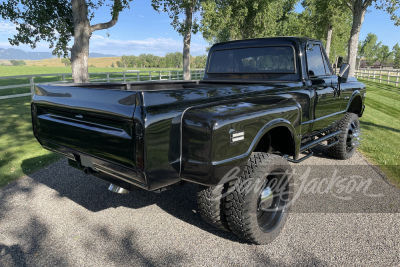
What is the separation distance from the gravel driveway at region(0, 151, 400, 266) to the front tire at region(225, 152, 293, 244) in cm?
15

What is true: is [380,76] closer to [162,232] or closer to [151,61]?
[162,232]

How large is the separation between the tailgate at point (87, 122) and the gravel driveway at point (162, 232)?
80cm

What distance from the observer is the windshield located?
12.3 ft

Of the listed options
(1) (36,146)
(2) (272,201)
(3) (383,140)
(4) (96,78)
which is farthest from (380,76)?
(1) (36,146)

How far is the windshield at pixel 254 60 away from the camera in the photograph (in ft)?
12.3

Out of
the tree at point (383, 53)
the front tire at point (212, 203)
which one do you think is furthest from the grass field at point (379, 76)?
the tree at point (383, 53)

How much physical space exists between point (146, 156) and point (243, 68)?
2685 millimetres

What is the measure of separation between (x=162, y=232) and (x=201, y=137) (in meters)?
1.27

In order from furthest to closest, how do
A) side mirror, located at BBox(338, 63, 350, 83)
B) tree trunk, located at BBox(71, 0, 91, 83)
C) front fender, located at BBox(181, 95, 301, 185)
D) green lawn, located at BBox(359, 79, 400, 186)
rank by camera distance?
tree trunk, located at BBox(71, 0, 91, 83) < green lawn, located at BBox(359, 79, 400, 186) < side mirror, located at BBox(338, 63, 350, 83) < front fender, located at BBox(181, 95, 301, 185)

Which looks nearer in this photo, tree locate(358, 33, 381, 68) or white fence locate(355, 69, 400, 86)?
white fence locate(355, 69, 400, 86)

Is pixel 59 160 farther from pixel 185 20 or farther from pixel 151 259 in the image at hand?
pixel 185 20

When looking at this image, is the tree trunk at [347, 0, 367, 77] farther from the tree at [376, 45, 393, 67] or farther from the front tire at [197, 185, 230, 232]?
the tree at [376, 45, 393, 67]

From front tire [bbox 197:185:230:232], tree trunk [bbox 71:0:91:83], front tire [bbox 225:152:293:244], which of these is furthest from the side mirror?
tree trunk [bbox 71:0:91:83]

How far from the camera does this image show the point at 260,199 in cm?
267
